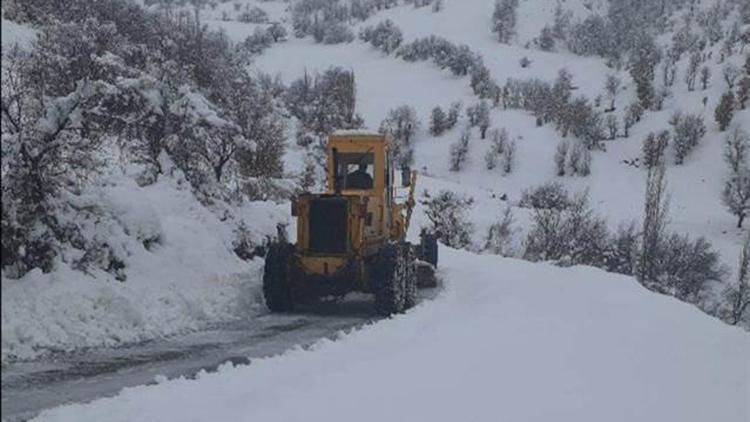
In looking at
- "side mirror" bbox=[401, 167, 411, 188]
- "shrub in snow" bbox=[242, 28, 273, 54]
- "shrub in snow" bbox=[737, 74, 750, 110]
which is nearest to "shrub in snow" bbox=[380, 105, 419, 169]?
"shrub in snow" bbox=[242, 28, 273, 54]

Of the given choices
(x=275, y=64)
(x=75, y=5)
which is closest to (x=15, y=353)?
(x=75, y=5)

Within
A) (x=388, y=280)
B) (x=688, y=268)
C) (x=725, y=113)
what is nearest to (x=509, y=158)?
(x=725, y=113)

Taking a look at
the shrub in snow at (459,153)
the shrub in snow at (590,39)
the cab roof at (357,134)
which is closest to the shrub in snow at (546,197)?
the shrub in snow at (459,153)

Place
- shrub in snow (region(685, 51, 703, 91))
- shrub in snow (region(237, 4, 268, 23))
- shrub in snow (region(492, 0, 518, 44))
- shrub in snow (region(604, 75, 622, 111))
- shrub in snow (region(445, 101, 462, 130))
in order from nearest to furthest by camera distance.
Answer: shrub in snow (region(445, 101, 462, 130))
shrub in snow (region(685, 51, 703, 91))
shrub in snow (region(604, 75, 622, 111))
shrub in snow (region(492, 0, 518, 44))
shrub in snow (region(237, 4, 268, 23))

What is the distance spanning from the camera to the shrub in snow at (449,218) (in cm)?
4594

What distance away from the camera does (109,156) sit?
15.9 metres

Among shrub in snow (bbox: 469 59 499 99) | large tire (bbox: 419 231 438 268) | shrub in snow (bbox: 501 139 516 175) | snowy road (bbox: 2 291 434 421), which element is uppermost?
snowy road (bbox: 2 291 434 421)

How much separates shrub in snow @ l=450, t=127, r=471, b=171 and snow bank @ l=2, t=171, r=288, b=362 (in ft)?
192

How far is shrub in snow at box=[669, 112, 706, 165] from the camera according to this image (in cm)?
7556

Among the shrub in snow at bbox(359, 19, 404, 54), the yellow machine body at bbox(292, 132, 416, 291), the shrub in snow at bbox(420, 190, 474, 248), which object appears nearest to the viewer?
the yellow machine body at bbox(292, 132, 416, 291)

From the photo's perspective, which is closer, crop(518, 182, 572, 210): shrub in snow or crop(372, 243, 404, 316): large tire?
crop(372, 243, 404, 316): large tire

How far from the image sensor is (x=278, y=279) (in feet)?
41.9

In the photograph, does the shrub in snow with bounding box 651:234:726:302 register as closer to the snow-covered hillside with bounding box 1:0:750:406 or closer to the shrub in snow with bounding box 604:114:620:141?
the shrub in snow with bounding box 604:114:620:141

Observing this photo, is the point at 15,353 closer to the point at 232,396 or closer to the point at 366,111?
the point at 232,396
